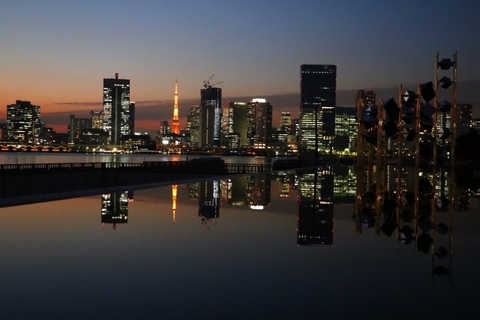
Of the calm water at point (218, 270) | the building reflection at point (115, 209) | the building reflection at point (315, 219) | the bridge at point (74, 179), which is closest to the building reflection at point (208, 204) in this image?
the calm water at point (218, 270)

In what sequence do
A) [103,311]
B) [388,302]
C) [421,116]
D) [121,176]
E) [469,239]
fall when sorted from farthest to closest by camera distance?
1. [421,116]
2. [121,176]
3. [469,239]
4. [388,302]
5. [103,311]

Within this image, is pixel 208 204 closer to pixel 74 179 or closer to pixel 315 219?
pixel 315 219

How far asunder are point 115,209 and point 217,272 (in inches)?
330

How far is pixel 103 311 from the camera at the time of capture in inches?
227

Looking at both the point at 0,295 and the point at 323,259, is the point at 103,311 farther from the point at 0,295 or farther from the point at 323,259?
the point at 323,259

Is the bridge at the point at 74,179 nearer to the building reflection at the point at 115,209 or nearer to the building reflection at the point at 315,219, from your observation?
the building reflection at the point at 115,209

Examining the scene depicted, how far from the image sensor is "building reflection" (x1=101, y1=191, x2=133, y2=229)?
13.1 meters

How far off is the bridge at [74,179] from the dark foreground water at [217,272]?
7.61 meters

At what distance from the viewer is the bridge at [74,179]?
2247cm

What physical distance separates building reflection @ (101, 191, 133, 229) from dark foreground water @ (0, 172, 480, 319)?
0.52ft

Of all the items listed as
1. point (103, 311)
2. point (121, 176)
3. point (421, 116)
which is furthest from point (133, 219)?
point (421, 116)

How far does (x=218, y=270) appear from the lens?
7.80 metres

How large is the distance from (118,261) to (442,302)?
4395mm

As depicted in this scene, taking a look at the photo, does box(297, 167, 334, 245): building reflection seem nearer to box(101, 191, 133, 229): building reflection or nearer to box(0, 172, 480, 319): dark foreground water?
box(0, 172, 480, 319): dark foreground water
